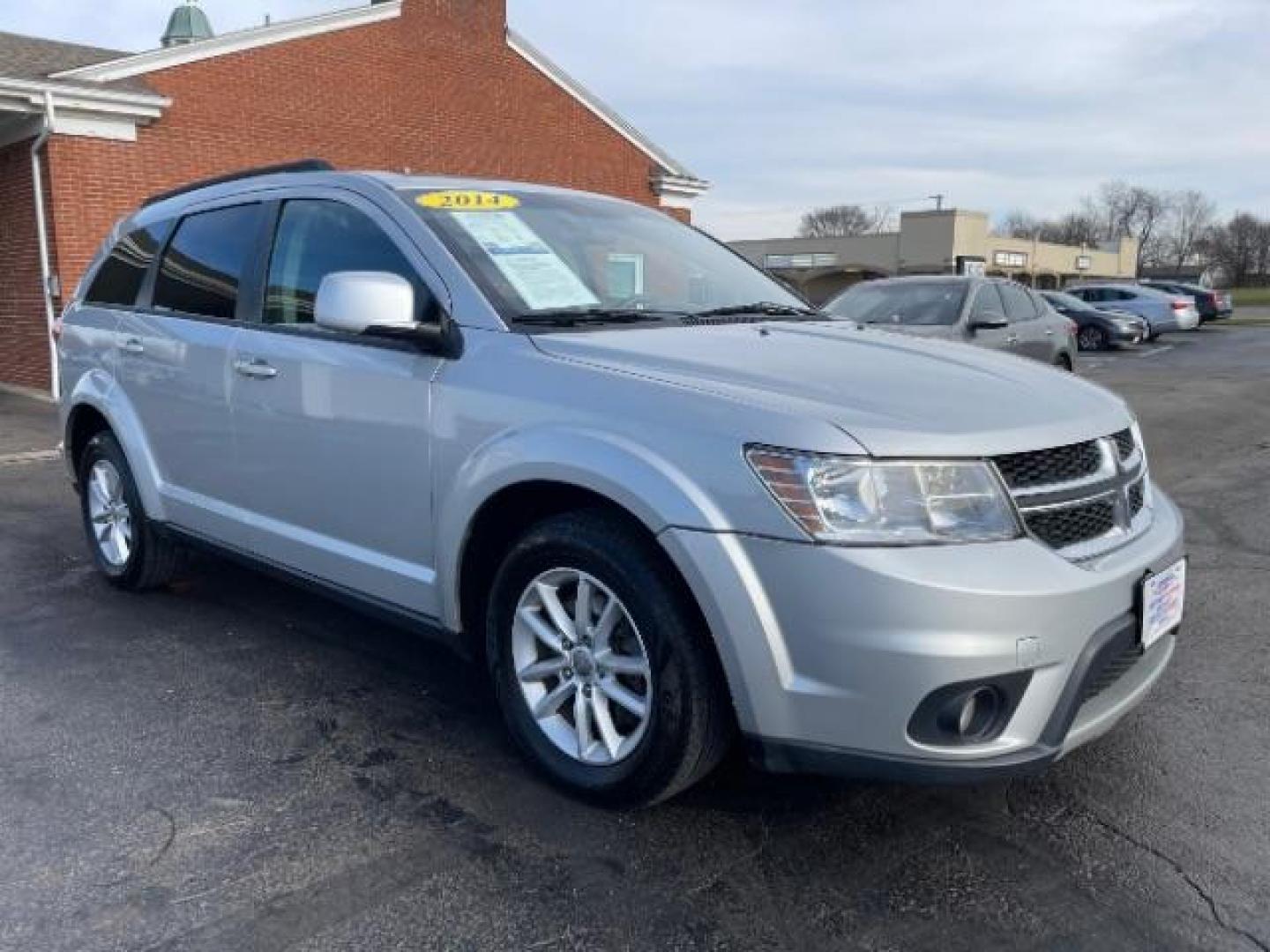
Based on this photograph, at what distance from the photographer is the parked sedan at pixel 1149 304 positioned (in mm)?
28250

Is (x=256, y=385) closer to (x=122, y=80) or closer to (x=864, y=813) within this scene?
(x=864, y=813)

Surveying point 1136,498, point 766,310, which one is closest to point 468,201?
point 766,310

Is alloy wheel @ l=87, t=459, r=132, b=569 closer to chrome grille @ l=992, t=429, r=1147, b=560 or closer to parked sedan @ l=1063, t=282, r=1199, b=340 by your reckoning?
chrome grille @ l=992, t=429, r=1147, b=560

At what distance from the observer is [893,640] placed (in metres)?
2.38

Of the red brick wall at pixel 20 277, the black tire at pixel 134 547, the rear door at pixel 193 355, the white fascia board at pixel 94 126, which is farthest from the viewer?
the red brick wall at pixel 20 277

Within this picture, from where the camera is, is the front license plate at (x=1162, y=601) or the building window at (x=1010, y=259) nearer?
the front license plate at (x=1162, y=601)

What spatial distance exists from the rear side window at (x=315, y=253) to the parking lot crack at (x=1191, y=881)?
2552mm

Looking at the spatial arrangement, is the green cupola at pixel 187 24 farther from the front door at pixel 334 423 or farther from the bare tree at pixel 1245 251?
the bare tree at pixel 1245 251

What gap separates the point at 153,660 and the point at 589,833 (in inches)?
86.4

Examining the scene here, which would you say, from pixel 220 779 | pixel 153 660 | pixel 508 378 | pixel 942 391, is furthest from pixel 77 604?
pixel 942 391

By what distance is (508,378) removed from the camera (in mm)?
3057

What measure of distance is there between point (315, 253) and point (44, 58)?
12024 mm

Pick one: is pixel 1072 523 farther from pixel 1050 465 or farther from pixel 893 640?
pixel 893 640

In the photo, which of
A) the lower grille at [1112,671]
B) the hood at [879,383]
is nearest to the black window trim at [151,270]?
the hood at [879,383]
